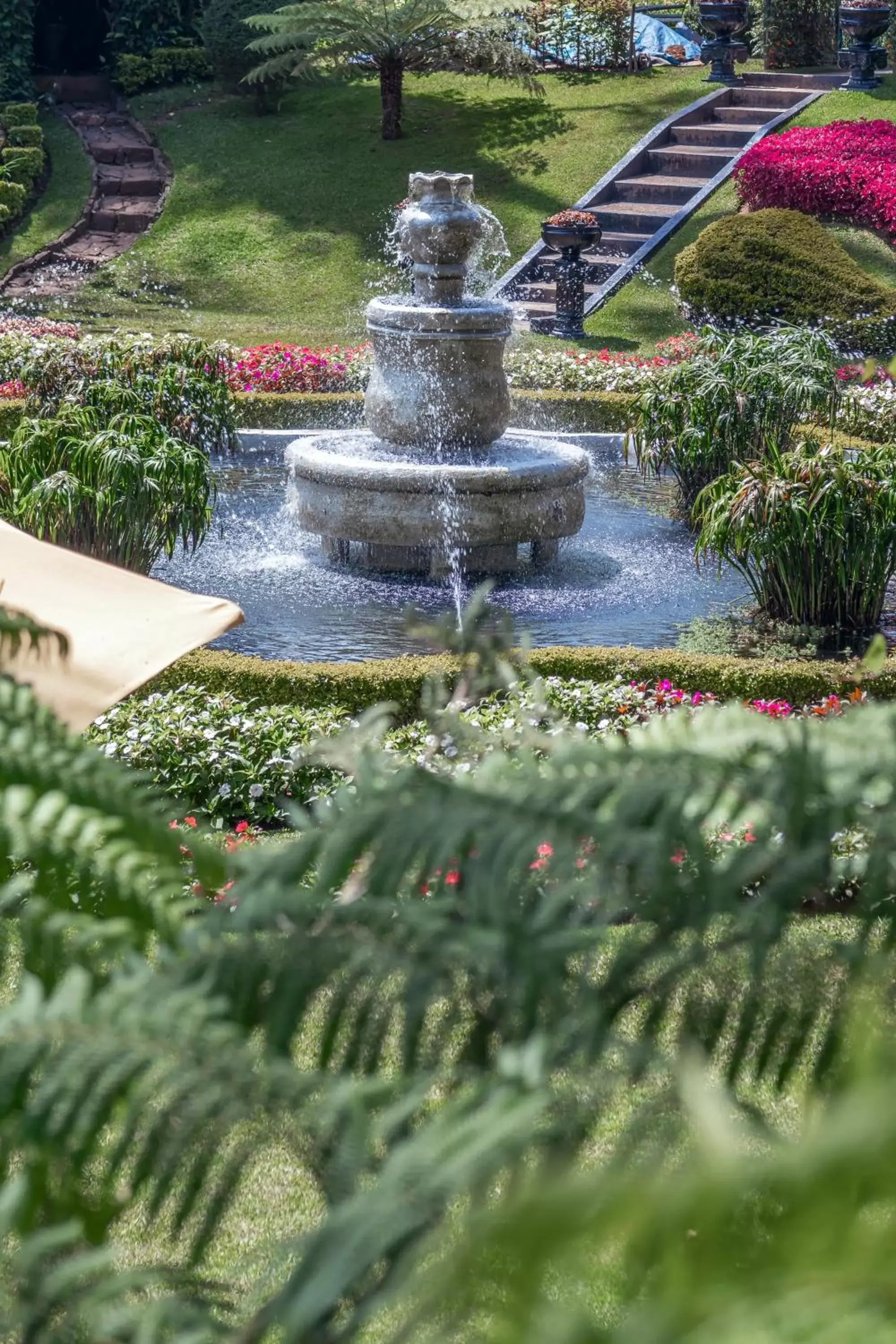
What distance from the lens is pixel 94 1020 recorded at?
49.8 inches

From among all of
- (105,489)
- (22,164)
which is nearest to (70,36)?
(22,164)

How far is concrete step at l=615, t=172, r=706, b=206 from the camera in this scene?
2005cm

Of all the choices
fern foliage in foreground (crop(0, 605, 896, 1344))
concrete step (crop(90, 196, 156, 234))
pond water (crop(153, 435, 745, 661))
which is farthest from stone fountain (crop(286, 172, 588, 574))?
concrete step (crop(90, 196, 156, 234))

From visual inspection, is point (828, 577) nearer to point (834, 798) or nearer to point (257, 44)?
point (834, 798)

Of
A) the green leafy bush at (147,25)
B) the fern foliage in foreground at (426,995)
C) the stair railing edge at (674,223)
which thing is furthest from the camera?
the green leafy bush at (147,25)

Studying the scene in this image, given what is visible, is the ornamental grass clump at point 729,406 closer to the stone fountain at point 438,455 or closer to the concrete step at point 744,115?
the stone fountain at point 438,455

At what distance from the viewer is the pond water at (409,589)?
Answer: 7.85 meters

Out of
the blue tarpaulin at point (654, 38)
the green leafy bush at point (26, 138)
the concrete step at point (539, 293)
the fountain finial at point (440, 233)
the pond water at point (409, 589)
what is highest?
the blue tarpaulin at point (654, 38)

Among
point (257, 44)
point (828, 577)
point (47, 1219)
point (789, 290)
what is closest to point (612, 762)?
point (47, 1219)

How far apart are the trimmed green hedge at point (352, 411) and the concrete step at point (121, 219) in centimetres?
938

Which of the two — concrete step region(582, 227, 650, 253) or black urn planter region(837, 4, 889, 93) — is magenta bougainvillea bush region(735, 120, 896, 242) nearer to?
concrete step region(582, 227, 650, 253)

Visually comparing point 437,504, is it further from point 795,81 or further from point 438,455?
point 795,81

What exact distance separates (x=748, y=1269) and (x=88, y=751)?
125 cm

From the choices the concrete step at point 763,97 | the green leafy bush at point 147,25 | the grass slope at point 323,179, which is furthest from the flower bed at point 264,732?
the green leafy bush at point 147,25
